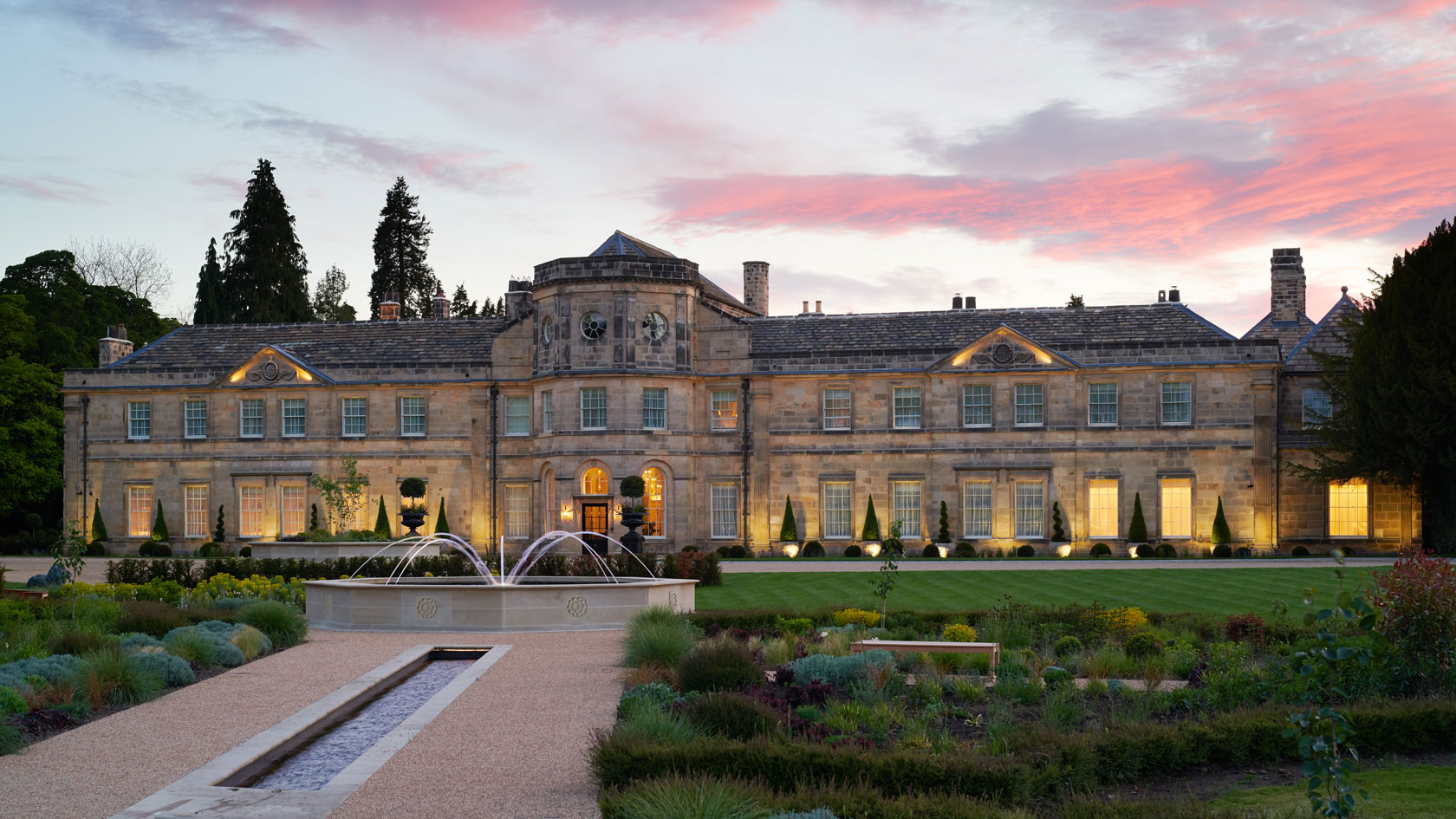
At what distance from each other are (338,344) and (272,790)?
41312 millimetres

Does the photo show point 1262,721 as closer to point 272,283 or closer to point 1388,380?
point 1388,380

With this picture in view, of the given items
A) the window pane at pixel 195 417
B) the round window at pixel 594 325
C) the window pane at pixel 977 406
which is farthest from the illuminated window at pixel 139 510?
the window pane at pixel 977 406

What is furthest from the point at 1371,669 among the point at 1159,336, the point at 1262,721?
the point at 1159,336

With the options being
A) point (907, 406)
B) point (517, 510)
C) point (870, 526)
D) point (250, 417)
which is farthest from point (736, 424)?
point (250, 417)

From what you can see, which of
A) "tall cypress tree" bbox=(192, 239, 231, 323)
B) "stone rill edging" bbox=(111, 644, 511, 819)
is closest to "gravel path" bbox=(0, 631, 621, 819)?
"stone rill edging" bbox=(111, 644, 511, 819)

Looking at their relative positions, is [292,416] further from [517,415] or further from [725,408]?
[725,408]

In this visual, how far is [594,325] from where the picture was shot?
4397 cm

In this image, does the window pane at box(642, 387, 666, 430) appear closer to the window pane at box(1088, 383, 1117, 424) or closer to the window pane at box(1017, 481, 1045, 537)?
the window pane at box(1017, 481, 1045, 537)

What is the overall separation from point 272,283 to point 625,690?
60671 mm

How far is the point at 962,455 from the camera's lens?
44438 millimetres

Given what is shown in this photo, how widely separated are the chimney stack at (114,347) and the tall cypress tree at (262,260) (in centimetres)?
1572

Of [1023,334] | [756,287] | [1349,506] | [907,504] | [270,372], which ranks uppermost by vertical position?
[756,287]

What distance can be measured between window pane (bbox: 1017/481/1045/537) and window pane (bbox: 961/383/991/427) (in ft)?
8.07

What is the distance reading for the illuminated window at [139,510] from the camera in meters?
48.9
